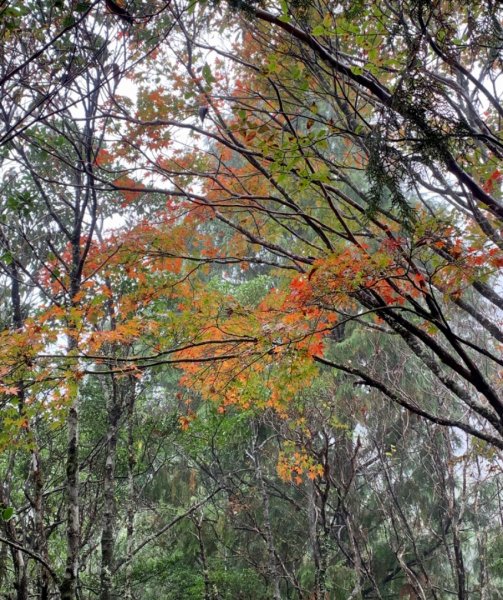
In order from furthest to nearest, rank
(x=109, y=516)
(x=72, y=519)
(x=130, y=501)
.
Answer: (x=130, y=501)
(x=109, y=516)
(x=72, y=519)

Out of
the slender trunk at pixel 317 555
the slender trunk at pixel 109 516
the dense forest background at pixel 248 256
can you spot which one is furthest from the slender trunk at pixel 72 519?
the slender trunk at pixel 317 555

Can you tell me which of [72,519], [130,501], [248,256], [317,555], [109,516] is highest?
[248,256]

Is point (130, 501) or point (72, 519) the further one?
point (130, 501)

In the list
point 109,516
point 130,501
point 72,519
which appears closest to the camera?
point 72,519

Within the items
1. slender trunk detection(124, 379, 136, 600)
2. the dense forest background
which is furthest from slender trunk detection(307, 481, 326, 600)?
slender trunk detection(124, 379, 136, 600)

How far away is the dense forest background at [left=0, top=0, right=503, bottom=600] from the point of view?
2883 mm

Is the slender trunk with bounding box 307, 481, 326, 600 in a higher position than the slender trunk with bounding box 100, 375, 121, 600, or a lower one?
lower

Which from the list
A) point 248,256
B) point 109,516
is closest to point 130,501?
point 109,516

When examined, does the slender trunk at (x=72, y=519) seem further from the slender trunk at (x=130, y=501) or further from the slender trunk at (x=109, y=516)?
the slender trunk at (x=130, y=501)

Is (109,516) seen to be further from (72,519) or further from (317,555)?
(317,555)

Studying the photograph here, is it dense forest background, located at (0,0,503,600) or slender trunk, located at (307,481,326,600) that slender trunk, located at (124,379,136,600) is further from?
slender trunk, located at (307,481,326,600)

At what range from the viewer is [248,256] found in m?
5.87

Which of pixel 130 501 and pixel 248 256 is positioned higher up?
pixel 248 256

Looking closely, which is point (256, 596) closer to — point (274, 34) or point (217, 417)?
point (217, 417)
